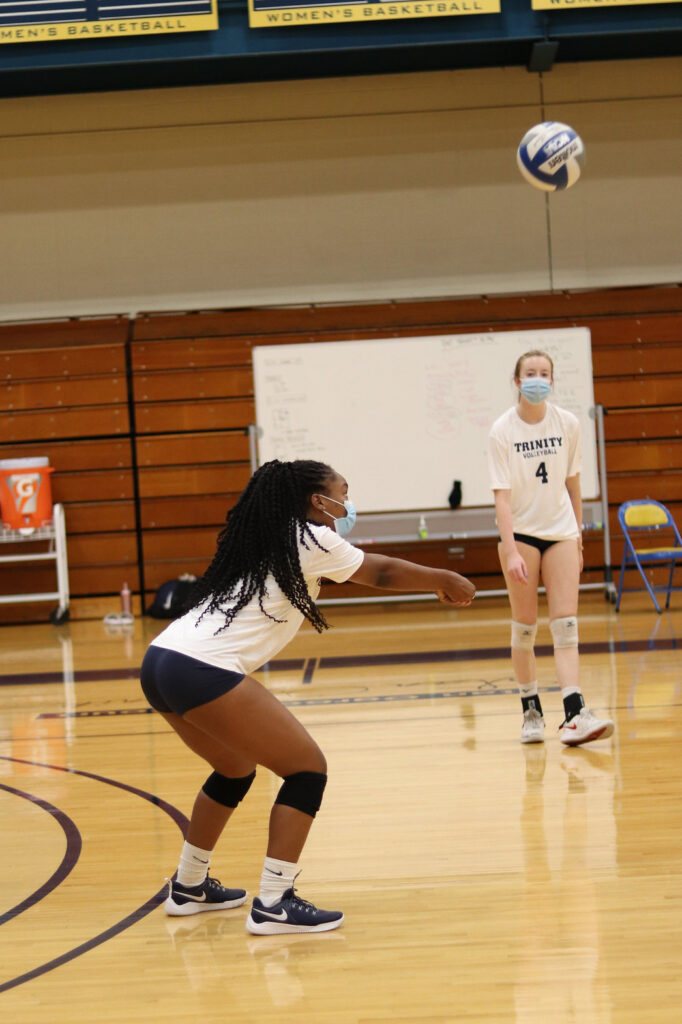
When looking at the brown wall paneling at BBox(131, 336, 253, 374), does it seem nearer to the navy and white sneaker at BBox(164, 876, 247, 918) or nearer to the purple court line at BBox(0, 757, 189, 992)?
the purple court line at BBox(0, 757, 189, 992)

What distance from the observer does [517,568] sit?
440cm

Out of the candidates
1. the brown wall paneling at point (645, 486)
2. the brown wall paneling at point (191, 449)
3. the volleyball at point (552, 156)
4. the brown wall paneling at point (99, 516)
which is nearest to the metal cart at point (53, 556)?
the brown wall paneling at point (99, 516)

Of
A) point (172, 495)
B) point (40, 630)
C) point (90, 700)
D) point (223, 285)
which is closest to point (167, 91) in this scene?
point (223, 285)

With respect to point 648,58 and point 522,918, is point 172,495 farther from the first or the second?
point 522,918

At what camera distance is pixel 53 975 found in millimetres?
2568

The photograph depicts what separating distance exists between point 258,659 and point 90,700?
12.4ft

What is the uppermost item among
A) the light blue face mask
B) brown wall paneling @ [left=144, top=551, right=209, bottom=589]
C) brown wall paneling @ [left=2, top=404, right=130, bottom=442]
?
brown wall paneling @ [left=2, top=404, right=130, bottom=442]

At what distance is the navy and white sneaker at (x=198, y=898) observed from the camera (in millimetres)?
2926

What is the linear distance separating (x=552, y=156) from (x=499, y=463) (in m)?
2.71

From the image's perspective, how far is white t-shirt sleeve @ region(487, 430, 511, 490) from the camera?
15.0 feet

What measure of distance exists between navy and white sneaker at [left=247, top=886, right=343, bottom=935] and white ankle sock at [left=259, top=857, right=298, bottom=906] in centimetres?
1

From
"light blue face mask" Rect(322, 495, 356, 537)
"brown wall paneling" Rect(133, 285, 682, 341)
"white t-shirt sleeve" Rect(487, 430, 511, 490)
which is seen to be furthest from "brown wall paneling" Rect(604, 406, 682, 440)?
"light blue face mask" Rect(322, 495, 356, 537)

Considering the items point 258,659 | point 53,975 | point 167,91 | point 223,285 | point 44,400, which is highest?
point 167,91

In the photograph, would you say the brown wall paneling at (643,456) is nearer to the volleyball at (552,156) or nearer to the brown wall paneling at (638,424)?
the brown wall paneling at (638,424)
